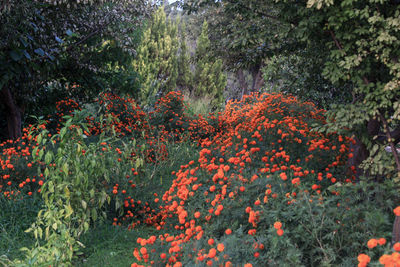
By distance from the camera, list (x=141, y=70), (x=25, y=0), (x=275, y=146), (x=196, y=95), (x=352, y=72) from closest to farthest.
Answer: (x=352, y=72), (x=275, y=146), (x=25, y=0), (x=141, y=70), (x=196, y=95)

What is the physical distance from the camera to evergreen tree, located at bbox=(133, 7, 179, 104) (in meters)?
15.8

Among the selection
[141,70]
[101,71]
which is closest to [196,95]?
[141,70]

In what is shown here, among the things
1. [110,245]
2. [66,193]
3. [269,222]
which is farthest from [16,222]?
[269,222]

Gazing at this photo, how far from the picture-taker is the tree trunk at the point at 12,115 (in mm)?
6648

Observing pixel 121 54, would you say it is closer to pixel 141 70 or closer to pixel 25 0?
pixel 25 0

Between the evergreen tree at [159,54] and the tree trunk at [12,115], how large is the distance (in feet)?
28.5

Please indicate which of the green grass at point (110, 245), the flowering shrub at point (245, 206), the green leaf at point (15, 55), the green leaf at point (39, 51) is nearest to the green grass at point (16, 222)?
the flowering shrub at point (245, 206)

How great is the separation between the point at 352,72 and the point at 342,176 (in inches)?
49.0

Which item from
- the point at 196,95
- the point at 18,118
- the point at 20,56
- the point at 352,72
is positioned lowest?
the point at 196,95

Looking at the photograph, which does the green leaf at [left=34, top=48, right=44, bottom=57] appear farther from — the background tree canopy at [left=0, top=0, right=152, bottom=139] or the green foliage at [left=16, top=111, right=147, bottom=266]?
the green foliage at [left=16, top=111, right=147, bottom=266]

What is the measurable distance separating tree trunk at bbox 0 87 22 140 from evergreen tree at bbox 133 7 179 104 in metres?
8.68

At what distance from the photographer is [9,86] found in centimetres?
670

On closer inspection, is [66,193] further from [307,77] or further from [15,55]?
[307,77]

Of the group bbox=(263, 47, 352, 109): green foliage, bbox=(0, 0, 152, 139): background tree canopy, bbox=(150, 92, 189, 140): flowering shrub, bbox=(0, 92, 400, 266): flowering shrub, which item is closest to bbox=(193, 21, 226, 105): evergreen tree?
bbox=(0, 0, 152, 139): background tree canopy
